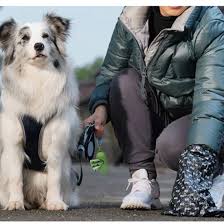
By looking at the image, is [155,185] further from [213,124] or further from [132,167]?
[213,124]

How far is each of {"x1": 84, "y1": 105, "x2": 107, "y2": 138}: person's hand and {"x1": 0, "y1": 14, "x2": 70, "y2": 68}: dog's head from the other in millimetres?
531

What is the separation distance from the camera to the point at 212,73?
13.7ft

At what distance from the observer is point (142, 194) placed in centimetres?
445

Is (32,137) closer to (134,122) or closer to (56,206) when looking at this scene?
(56,206)

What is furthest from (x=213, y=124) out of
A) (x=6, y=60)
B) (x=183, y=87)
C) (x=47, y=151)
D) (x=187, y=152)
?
(x=6, y=60)

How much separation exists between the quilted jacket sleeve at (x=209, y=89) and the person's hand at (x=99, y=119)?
746mm

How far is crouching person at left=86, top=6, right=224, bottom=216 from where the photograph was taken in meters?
4.00

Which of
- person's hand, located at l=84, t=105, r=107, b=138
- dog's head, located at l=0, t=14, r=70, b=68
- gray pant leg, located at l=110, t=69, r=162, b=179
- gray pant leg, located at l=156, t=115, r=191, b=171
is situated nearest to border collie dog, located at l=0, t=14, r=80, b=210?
dog's head, located at l=0, t=14, r=70, b=68

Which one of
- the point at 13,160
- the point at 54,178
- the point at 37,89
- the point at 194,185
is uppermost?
the point at 37,89

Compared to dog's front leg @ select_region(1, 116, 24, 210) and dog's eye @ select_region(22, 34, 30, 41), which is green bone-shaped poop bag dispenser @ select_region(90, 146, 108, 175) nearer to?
dog's front leg @ select_region(1, 116, 24, 210)

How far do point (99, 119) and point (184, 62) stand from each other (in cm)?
71

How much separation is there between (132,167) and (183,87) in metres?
0.64

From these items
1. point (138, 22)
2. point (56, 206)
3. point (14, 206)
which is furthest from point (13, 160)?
point (138, 22)

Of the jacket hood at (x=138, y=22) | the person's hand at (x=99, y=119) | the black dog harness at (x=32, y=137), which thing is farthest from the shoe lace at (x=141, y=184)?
the jacket hood at (x=138, y=22)
